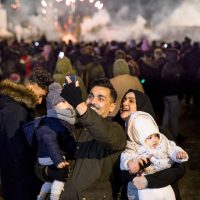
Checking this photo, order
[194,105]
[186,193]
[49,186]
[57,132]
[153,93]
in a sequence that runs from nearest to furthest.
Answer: [57,132] → [49,186] → [186,193] → [153,93] → [194,105]

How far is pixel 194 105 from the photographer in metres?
11.6

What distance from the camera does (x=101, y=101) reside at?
3.39 metres

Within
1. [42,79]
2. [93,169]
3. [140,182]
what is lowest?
[140,182]

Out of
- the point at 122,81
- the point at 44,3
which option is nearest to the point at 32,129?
the point at 122,81

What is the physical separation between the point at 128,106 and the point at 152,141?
56 centimetres

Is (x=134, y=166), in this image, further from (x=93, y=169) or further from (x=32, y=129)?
(x=32, y=129)

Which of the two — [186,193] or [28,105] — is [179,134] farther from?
[28,105]

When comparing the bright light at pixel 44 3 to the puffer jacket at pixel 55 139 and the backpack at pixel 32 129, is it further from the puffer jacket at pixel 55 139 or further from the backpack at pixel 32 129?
the puffer jacket at pixel 55 139

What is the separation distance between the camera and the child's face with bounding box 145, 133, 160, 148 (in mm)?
3332

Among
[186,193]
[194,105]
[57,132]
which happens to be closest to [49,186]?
[57,132]

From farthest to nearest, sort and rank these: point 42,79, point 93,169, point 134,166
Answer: point 42,79 < point 93,169 < point 134,166

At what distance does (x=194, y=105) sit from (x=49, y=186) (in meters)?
8.22

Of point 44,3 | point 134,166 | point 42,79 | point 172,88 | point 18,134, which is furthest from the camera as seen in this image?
point 44,3

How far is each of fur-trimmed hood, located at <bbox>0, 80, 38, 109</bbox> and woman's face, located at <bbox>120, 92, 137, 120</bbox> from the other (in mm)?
1008
